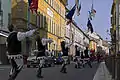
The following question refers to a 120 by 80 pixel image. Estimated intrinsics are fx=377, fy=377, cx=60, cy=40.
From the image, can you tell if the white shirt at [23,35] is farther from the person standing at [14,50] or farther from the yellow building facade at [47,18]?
the yellow building facade at [47,18]

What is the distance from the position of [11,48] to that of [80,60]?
26.4 meters

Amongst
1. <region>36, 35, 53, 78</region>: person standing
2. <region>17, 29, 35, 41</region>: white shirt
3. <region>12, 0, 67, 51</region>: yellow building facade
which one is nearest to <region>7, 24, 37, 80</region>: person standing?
<region>17, 29, 35, 41</region>: white shirt

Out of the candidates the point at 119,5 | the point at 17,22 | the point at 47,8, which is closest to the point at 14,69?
the point at 119,5

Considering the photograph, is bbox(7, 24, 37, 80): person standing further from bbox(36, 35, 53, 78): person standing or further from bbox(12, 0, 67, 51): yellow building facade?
bbox(12, 0, 67, 51): yellow building facade

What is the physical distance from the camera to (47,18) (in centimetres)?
7831

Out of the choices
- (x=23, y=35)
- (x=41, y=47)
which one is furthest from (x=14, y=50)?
(x=41, y=47)

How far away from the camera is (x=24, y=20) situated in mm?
58031

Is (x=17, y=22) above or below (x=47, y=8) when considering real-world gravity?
below

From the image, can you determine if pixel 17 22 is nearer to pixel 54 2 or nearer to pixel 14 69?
pixel 54 2

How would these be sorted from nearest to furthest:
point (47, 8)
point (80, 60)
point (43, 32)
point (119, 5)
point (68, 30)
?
point (119, 5) → point (80, 60) → point (43, 32) → point (47, 8) → point (68, 30)

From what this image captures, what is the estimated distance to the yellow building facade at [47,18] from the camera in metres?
57.1

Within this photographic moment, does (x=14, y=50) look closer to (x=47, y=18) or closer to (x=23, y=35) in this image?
(x=23, y=35)

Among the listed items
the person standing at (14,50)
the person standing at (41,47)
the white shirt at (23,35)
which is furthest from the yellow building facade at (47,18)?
the white shirt at (23,35)

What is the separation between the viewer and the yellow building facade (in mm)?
57128
